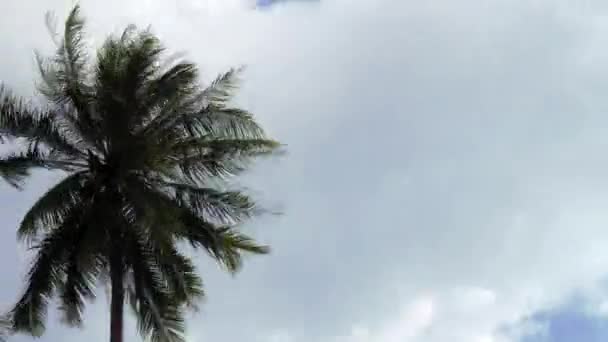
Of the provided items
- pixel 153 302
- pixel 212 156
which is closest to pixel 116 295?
pixel 153 302

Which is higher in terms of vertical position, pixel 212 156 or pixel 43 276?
pixel 212 156

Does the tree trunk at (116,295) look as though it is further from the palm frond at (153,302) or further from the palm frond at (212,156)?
the palm frond at (212,156)

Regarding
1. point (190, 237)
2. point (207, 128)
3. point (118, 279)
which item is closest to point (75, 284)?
point (118, 279)

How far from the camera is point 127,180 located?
3194 centimetres

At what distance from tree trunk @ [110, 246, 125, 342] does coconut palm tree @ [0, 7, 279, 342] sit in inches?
1.1

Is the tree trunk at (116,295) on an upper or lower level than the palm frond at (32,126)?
lower

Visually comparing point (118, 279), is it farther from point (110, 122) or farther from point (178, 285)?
point (110, 122)

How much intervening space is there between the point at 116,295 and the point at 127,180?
2.96m

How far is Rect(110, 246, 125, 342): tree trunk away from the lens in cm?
3108

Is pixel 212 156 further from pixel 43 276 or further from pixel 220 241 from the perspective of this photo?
pixel 43 276

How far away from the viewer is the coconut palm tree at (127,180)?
31.6 meters

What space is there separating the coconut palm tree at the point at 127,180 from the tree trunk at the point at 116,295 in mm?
28

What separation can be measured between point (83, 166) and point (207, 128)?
3.41 m

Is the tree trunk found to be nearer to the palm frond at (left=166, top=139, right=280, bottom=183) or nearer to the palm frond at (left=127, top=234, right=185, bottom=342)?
the palm frond at (left=127, top=234, right=185, bottom=342)
